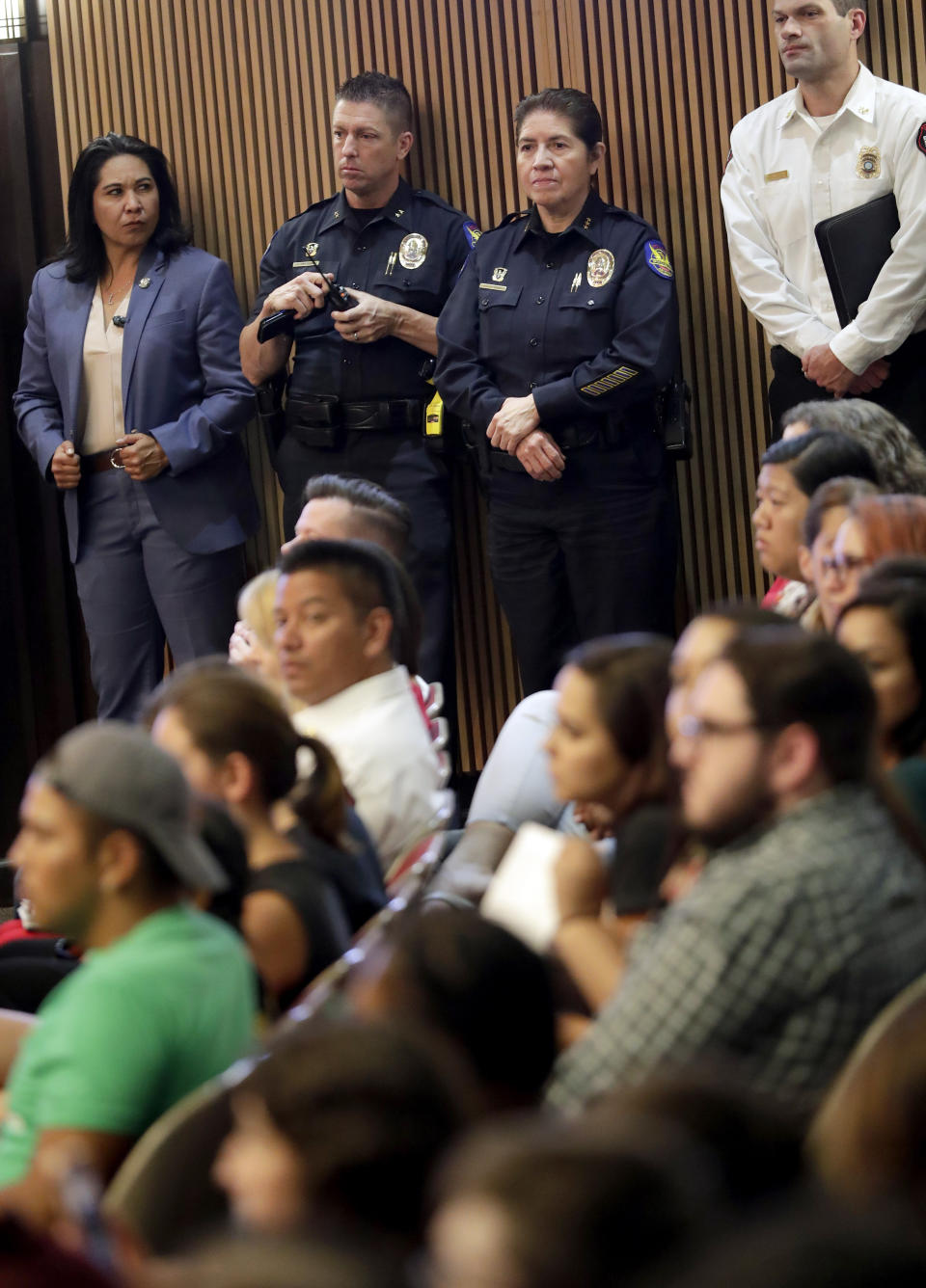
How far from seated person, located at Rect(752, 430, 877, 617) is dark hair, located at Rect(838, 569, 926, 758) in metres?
1.20

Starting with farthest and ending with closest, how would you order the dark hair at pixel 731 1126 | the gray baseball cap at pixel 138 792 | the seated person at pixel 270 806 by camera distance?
the seated person at pixel 270 806 → the gray baseball cap at pixel 138 792 → the dark hair at pixel 731 1126

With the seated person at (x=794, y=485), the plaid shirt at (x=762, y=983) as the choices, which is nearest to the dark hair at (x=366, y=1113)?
the plaid shirt at (x=762, y=983)

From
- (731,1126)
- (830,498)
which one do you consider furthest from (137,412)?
(731,1126)

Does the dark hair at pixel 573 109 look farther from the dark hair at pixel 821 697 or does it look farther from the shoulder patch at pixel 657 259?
the dark hair at pixel 821 697

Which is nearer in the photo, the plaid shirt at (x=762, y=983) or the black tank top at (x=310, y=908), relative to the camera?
the plaid shirt at (x=762, y=983)

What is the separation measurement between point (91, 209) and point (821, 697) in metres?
3.87

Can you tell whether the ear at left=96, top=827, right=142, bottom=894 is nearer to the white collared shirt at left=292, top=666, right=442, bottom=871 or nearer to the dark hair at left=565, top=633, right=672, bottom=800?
the dark hair at left=565, top=633, right=672, bottom=800

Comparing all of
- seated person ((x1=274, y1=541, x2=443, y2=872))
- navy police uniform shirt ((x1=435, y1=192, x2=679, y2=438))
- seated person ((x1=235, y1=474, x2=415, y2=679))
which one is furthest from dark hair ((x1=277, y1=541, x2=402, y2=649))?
navy police uniform shirt ((x1=435, y1=192, x2=679, y2=438))

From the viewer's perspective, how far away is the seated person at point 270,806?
1.88 meters

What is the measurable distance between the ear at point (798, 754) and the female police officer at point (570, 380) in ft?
9.35

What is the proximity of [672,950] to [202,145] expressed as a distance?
4317mm

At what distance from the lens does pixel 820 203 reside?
4418mm

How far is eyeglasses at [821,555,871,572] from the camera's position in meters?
2.77

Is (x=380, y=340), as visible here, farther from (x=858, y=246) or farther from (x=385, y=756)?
(x=385, y=756)
